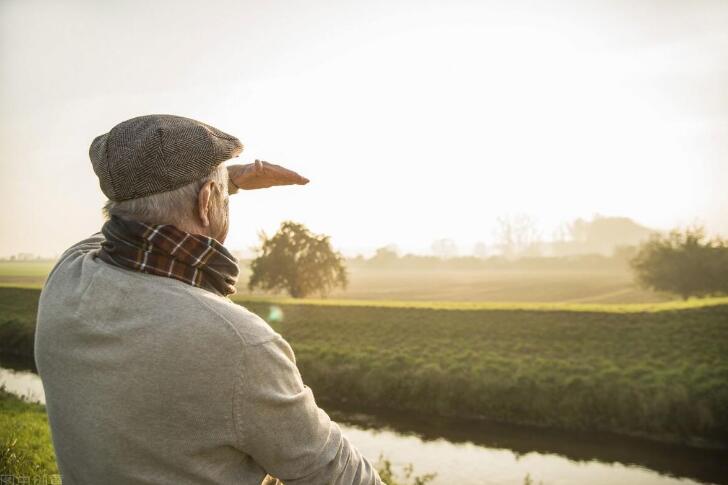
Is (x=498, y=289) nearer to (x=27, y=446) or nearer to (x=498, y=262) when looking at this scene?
(x=498, y=262)

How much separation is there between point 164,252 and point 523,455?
14655 mm

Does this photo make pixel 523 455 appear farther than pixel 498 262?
No

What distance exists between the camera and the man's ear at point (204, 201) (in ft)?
5.42

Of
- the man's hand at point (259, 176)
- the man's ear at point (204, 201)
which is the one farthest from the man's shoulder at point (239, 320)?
the man's hand at point (259, 176)

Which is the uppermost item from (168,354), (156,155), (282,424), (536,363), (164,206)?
(156,155)

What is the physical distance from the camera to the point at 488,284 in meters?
73.1

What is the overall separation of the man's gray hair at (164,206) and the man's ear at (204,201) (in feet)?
0.05

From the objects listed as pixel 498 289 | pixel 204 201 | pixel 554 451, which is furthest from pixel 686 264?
pixel 204 201

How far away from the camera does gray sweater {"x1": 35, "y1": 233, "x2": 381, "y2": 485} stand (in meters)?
1.39

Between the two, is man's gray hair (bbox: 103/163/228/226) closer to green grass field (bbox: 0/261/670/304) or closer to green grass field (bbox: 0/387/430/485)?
green grass field (bbox: 0/387/430/485)

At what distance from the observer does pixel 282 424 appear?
143cm

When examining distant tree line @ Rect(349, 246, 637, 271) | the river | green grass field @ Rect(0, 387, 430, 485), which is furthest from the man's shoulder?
distant tree line @ Rect(349, 246, 637, 271)

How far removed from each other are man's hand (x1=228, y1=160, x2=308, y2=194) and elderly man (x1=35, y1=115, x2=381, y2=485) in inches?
17.7

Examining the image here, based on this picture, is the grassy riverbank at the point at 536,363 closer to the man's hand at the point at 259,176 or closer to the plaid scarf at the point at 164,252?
the man's hand at the point at 259,176
